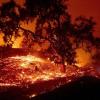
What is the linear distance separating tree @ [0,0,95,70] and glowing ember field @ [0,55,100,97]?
698 millimetres

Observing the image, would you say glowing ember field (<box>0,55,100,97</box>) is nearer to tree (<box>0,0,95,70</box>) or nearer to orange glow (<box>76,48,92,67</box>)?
tree (<box>0,0,95,70</box>)

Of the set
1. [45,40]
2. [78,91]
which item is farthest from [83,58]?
[78,91]

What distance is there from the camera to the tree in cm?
1953

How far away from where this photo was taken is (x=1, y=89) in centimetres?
1642

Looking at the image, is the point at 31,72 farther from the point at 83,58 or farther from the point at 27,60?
the point at 83,58

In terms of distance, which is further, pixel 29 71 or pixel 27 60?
pixel 27 60

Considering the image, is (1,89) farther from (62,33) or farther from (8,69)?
(62,33)

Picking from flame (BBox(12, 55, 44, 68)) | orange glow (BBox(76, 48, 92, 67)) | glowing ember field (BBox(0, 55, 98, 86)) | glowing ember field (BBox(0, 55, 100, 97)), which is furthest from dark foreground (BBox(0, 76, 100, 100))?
orange glow (BBox(76, 48, 92, 67))

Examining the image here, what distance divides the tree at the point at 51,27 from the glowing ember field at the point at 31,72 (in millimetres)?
A: 698

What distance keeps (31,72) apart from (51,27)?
248 cm

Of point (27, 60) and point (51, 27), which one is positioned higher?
point (51, 27)

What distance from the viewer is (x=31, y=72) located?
776 inches

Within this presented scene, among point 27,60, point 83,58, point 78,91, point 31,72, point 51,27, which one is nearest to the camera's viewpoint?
point 78,91

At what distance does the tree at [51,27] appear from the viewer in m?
19.5
